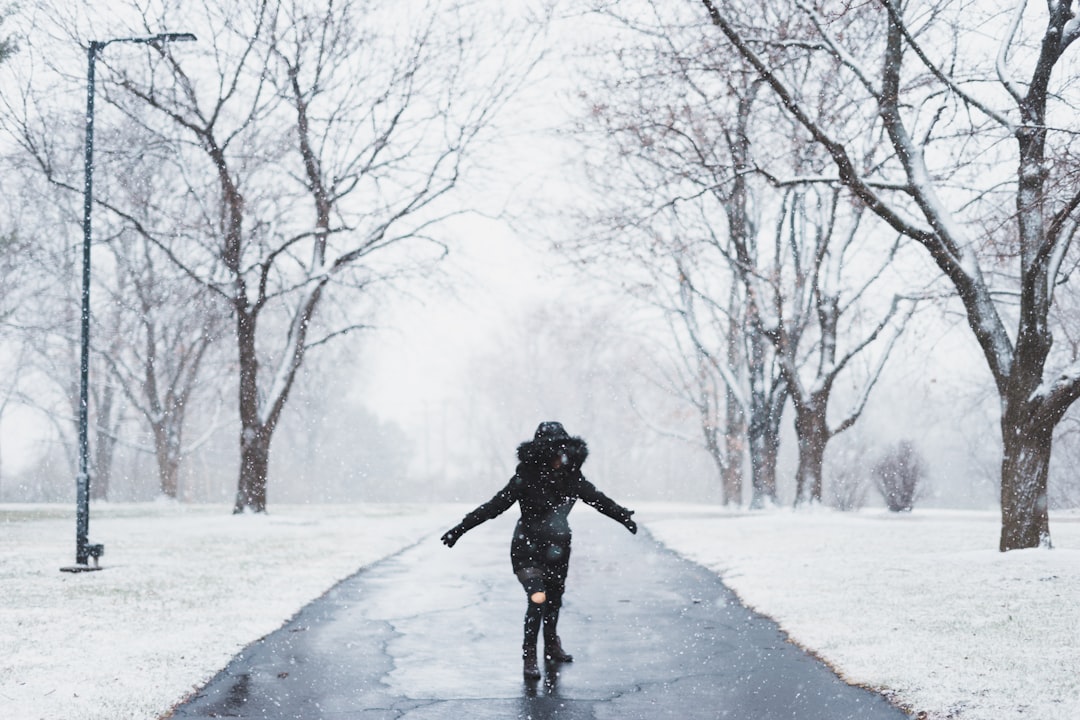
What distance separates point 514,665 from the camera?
316 inches

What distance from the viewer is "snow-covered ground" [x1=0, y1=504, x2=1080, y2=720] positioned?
22.3 feet

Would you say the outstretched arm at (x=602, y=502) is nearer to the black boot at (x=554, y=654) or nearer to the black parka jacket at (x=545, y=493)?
the black parka jacket at (x=545, y=493)

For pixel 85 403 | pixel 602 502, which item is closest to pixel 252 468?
pixel 85 403

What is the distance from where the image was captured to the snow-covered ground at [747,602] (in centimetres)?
680

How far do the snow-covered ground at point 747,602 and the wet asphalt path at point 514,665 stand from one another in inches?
12.4

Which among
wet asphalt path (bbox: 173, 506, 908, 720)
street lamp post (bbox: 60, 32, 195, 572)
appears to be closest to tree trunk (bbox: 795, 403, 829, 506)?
wet asphalt path (bbox: 173, 506, 908, 720)

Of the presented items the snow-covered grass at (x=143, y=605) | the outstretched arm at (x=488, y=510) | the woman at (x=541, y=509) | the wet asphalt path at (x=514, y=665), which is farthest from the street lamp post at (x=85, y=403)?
the woman at (x=541, y=509)

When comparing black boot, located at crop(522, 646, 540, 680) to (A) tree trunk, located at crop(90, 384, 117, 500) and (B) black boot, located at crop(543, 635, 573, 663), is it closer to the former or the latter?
(B) black boot, located at crop(543, 635, 573, 663)

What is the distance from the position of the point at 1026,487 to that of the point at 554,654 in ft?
30.6

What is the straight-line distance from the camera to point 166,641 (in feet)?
28.7

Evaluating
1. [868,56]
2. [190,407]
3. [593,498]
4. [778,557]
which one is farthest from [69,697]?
[190,407]

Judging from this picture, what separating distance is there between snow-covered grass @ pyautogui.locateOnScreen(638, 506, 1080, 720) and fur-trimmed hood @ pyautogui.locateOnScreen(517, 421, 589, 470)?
2.35 m

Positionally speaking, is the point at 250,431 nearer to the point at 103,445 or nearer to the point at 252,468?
the point at 252,468

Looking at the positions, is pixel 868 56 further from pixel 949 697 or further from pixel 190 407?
pixel 190 407
